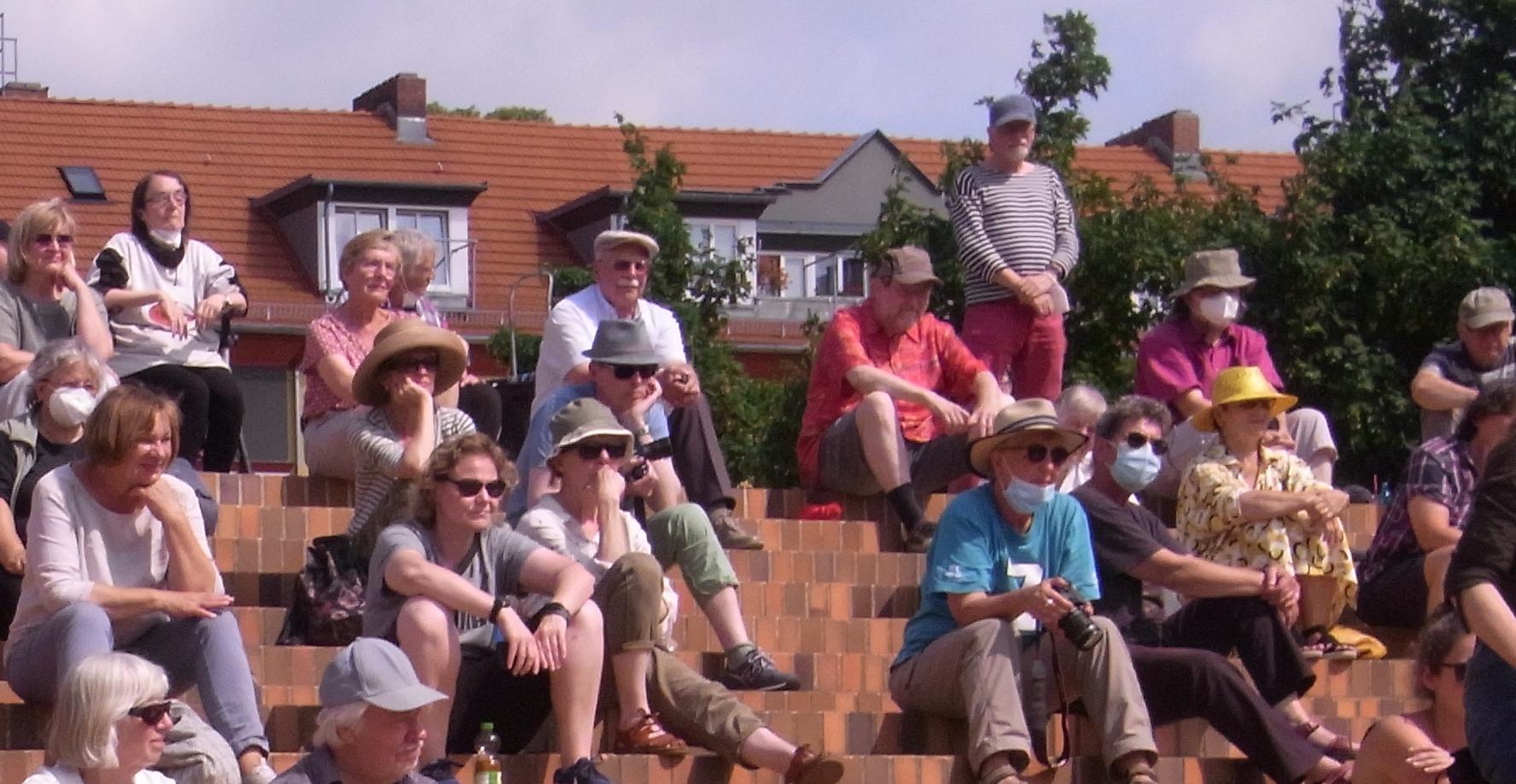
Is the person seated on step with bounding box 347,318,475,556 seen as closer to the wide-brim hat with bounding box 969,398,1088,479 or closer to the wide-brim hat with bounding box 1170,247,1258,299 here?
the wide-brim hat with bounding box 969,398,1088,479

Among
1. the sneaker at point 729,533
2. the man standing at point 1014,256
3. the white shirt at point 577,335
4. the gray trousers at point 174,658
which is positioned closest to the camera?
the gray trousers at point 174,658

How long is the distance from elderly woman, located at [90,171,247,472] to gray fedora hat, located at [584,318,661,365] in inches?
64.6

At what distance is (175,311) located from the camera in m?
11.2

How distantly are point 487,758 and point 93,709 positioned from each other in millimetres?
1424

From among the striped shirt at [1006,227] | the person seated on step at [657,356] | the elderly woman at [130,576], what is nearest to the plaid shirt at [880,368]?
the person seated on step at [657,356]

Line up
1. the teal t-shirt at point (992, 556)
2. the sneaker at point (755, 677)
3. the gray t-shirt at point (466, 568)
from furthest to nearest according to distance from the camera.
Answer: the sneaker at point (755, 677)
the teal t-shirt at point (992, 556)
the gray t-shirt at point (466, 568)

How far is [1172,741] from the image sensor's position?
30.6 ft

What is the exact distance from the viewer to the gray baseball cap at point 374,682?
687 cm

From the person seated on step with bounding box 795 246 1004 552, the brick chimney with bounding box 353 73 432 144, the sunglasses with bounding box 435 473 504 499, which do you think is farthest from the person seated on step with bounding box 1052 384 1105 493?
the brick chimney with bounding box 353 73 432 144

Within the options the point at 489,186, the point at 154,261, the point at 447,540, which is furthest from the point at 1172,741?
the point at 489,186

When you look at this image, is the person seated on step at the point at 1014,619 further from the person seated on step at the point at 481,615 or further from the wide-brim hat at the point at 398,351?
the wide-brim hat at the point at 398,351

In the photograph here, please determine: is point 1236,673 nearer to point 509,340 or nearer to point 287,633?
point 287,633

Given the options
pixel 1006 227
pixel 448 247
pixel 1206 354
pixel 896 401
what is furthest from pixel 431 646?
pixel 448 247

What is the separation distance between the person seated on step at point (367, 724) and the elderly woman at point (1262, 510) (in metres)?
3.97
